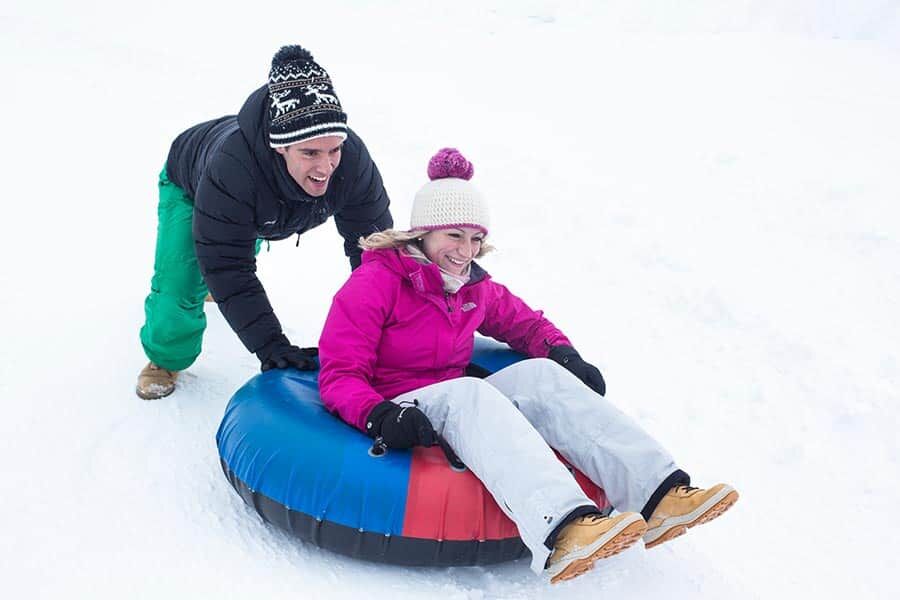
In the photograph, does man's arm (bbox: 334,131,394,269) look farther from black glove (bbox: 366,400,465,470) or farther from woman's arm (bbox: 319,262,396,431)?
black glove (bbox: 366,400,465,470)

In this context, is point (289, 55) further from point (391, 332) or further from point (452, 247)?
point (391, 332)

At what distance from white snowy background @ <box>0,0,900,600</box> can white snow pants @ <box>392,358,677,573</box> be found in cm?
30

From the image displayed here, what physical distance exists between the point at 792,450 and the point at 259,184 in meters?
2.27

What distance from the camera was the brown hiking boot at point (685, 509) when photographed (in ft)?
6.67

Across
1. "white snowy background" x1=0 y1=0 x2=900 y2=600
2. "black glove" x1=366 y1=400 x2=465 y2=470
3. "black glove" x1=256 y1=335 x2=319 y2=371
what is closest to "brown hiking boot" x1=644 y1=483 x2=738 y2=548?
"white snowy background" x1=0 y1=0 x2=900 y2=600

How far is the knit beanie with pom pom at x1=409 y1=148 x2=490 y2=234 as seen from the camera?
2.56m

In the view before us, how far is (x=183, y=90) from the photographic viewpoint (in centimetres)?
828

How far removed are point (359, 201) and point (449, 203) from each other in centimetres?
69

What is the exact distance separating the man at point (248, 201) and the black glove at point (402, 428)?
2.09 ft

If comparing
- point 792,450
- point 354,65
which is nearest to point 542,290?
point 792,450

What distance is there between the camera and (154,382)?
10.2 feet

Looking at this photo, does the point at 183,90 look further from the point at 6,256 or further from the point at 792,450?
the point at 792,450

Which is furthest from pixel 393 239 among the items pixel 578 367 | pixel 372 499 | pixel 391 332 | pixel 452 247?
pixel 372 499

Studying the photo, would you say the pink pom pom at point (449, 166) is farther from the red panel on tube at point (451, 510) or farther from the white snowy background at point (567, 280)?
the white snowy background at point (567, 280)
